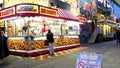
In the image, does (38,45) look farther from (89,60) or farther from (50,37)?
(89,60)

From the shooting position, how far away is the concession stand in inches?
619

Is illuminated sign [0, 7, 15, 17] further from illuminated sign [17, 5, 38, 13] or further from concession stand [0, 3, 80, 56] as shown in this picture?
illuminated sign [17, 5, 38, 13]

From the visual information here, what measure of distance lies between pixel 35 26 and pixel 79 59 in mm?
11160

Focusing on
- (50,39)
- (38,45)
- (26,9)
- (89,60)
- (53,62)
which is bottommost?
(53,62)

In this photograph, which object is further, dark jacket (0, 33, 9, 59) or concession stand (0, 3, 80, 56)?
concession stand (0, 3, 80, 56)

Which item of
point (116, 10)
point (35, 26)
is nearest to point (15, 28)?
point (35, 26)

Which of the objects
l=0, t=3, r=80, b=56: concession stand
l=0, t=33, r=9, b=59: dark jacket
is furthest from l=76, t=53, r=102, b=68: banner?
l=0, t=3, r=80, b=56: concession stand

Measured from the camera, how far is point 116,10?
49281mm

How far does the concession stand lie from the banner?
10.1m

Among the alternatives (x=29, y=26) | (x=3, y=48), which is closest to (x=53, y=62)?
(x=3, y=48)

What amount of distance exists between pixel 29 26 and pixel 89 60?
10937mm

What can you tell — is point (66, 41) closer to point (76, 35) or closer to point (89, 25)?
point (76, 35)

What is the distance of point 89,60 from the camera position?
5641 mm

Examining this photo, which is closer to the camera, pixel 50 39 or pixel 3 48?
pixel 3 48
